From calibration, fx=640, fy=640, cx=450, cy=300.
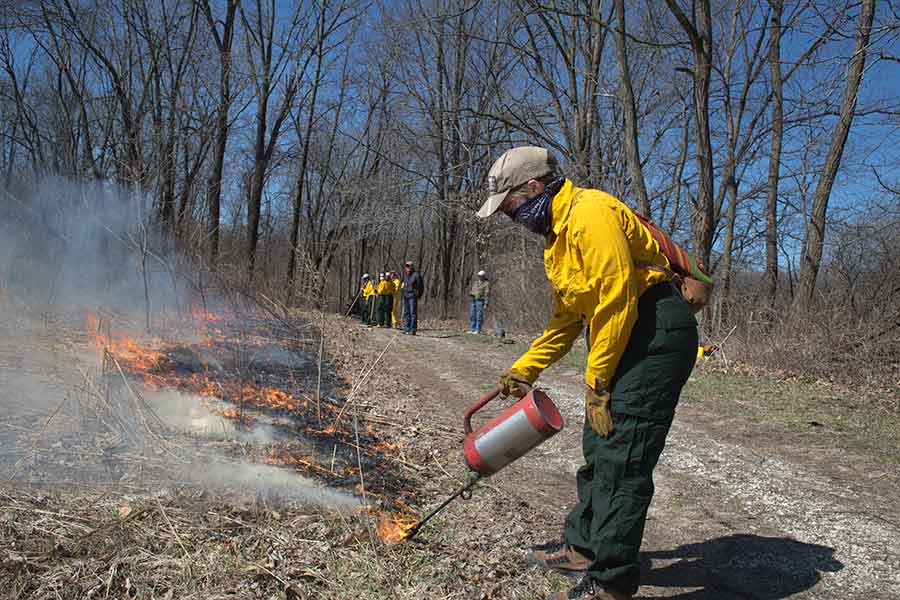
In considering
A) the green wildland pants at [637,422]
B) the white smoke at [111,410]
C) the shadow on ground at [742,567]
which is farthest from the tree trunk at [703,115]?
the green wildland pants at [637,422]

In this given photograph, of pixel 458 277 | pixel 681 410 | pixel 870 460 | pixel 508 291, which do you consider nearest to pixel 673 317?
pixel 870 460

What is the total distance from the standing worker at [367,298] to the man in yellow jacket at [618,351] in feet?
54.1

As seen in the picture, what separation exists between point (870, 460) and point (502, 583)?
378cm

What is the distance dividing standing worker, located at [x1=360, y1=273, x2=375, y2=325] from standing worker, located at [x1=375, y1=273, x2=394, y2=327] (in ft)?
0.91

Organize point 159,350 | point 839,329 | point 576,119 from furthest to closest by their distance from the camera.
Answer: point 576,119 → point 839,329 → point 159,350

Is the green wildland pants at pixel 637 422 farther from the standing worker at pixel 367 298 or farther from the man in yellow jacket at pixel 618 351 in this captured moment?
the standing worker at pixel 367 298

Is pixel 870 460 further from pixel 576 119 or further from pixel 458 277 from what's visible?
pixel 458 277

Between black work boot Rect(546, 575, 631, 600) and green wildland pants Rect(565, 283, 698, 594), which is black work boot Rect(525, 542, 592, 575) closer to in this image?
black work boot Rect(546, 575, 631, 600)

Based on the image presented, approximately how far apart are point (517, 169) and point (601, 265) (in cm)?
63

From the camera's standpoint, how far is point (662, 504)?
4383 millimetres

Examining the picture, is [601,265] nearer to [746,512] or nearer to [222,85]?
[746,512]

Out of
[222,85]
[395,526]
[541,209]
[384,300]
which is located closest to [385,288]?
[384,300]

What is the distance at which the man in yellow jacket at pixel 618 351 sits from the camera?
2564mm

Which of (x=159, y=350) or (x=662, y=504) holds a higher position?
(x=159, y=350)
